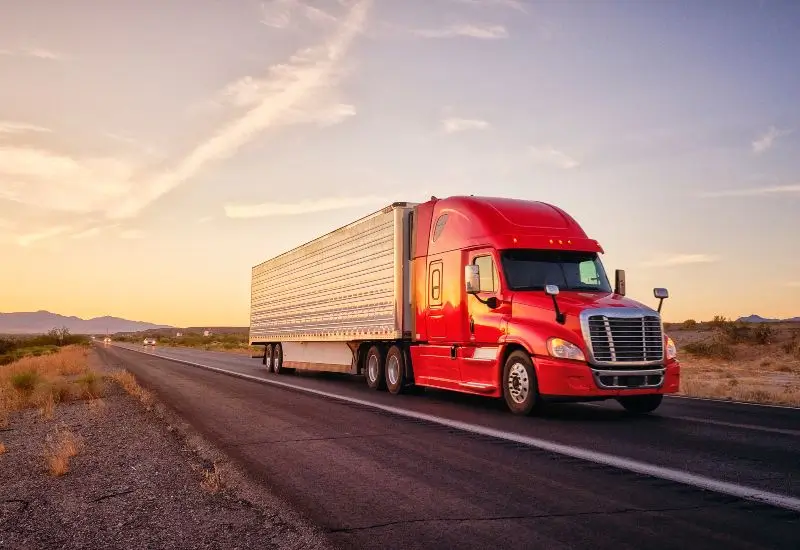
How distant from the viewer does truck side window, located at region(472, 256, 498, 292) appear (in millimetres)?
12320

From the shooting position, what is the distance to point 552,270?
40.3 ft

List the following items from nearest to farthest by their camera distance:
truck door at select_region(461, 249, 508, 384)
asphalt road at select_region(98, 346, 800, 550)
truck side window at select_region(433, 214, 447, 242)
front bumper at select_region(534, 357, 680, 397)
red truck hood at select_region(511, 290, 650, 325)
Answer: asphalt road at select_region(98, 346, 800, 550)
front bumper at select_region(534, 357, 680, 397)
red truck hood at select_region(511, 290, 650, 325)
truck door at select_region(461, 249, 508, 384)
truck side window at select_region(433, 214, 447, 242)

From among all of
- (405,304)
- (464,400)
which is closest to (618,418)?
(464,400)

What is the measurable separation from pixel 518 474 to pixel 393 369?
9518 millimetres

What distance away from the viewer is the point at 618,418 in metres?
11.2

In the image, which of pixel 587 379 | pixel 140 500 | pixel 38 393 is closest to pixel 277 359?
pixel 38 393

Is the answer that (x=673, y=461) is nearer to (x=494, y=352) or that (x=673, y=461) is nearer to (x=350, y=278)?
(x=494, y=352)

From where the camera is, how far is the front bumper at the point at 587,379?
10.5 metres

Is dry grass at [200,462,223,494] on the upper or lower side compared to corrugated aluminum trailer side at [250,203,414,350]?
lower

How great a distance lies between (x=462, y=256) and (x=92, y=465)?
756 centimetres

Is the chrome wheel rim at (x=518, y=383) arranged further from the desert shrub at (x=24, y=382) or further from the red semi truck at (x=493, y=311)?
the desert shrub at (x=24, y=382)

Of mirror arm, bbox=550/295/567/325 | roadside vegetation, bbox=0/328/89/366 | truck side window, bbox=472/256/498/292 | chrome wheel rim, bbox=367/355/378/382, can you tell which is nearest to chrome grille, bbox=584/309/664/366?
mirror arm, bbox=550/295/567/325

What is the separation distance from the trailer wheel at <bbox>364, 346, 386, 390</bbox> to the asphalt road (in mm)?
4217

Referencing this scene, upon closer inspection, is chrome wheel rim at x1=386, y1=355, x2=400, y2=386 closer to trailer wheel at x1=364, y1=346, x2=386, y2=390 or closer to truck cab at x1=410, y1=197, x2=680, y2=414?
trailer wheel at x1=364, y1=346, x2=386, y2=390
